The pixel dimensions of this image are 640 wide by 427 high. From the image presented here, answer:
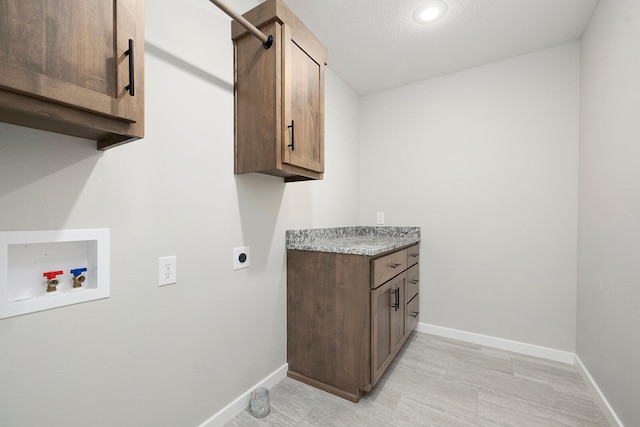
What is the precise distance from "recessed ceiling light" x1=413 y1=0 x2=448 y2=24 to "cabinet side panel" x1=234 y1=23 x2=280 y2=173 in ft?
3.31

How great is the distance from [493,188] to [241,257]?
7.10ft

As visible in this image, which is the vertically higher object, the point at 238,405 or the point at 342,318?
the point at 342,318

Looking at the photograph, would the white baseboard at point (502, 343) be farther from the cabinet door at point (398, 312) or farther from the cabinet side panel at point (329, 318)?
the cabinet side panel at point (329, 318)

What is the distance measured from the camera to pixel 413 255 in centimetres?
242

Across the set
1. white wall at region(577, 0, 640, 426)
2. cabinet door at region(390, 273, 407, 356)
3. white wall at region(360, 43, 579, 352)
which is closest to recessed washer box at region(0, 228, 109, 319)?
cabinet door at region(390, 273, 407, 356)

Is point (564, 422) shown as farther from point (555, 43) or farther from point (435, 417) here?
point (555, 43)

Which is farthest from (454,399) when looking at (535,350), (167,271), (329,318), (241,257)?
(167,271)

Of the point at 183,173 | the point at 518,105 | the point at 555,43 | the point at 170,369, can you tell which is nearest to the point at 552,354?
the point at 518,105

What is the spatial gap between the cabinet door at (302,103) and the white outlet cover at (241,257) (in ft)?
1.87

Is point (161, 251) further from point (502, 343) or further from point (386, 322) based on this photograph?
point (502, 343)

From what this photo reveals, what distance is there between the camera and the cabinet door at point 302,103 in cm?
140

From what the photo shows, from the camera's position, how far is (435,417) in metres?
1.51

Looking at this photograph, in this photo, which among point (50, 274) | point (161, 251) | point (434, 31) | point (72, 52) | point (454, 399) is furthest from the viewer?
point (434, 31)

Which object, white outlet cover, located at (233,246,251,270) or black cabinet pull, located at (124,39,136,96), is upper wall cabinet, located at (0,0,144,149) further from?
white outlet cover, located at (233,246,251,270)
